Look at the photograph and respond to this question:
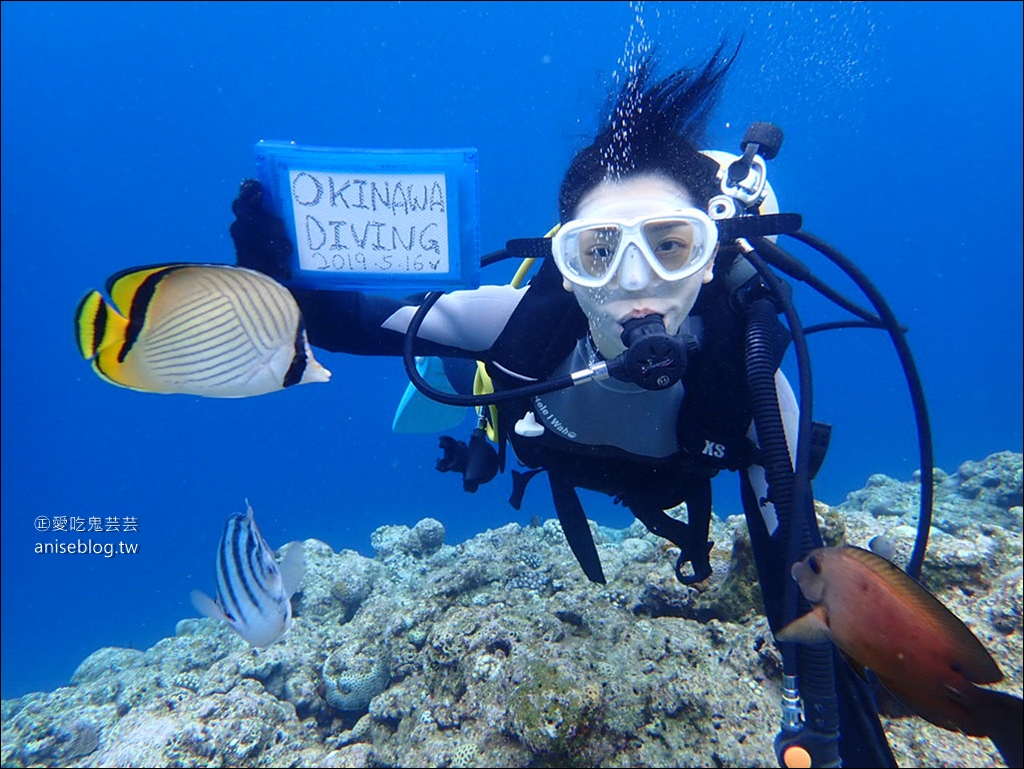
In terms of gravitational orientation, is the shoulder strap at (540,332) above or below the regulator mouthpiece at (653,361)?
above

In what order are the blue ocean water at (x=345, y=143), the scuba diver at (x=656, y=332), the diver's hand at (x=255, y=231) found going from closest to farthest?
1. the diver's hand at (x=255, y=231)
2. the scuba diver at (x=656, y=332)
3. the blue ocean water at (x=345, y=143)

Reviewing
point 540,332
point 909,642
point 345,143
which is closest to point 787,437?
point 540,332

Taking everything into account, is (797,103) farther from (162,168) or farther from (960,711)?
(960,711)

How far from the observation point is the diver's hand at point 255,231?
5.88 ft

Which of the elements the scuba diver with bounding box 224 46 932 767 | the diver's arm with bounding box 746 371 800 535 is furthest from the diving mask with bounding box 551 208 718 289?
the diver's arm with bounding box 746 371 800 535

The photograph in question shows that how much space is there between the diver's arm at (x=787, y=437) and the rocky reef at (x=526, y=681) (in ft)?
2.63

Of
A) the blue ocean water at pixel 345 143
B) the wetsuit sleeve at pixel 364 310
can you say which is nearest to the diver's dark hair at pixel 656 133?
the wetsuit sleeve at pixel 364 310

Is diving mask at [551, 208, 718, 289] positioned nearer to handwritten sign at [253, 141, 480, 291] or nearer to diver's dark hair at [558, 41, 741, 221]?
diver's dark hair at [558, 41, 741, 221]

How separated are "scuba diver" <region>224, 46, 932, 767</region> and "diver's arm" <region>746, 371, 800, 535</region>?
10 millimetres

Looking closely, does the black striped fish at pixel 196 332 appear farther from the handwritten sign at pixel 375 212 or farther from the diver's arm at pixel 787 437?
the diver's arm at pixel 787 437

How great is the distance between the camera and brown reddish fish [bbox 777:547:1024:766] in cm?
95

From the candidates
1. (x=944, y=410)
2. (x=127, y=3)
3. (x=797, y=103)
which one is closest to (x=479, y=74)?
(x=127, y=3)

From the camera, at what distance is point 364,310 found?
235 cm

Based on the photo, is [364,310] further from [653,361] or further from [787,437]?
[787,437]
